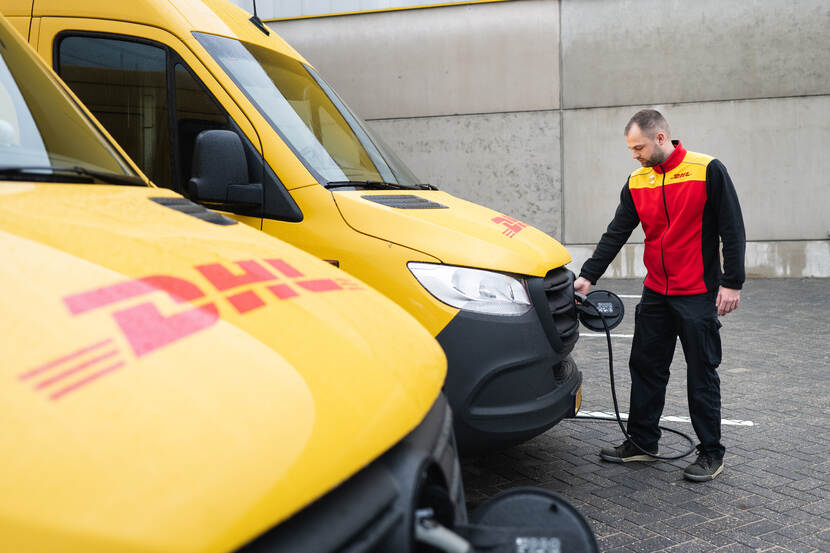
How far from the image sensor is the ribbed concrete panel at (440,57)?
14.7m

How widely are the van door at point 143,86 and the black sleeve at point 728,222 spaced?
99.8 inches

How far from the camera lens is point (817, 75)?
45.4ft

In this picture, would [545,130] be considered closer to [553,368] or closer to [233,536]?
[553,368]

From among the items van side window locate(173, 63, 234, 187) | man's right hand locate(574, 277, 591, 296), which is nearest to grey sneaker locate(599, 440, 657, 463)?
man's right hand locate(574, 277, 591, 296)

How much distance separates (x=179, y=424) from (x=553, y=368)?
286 cm

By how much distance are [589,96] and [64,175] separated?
1343cm

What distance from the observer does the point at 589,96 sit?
14.6 m

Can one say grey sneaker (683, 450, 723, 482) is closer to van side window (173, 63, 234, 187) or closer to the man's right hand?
the man's right hand

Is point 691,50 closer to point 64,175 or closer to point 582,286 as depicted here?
point 582,286

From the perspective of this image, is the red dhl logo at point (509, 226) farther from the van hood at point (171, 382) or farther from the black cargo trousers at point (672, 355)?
the van hood at point (171, 382)

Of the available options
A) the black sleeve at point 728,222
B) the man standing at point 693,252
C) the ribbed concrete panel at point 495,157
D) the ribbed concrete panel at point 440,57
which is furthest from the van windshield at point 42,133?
the ribbed concrete panel at point 440,57

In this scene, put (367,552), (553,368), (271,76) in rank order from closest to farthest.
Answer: (367,552), (553,368), (271,76)

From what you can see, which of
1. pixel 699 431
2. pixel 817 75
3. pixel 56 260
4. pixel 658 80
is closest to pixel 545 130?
pixel 658 80

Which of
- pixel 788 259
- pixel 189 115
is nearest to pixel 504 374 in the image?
pixel 189 115
